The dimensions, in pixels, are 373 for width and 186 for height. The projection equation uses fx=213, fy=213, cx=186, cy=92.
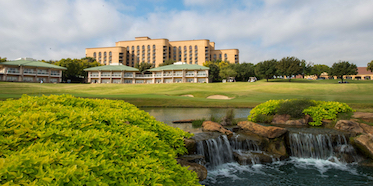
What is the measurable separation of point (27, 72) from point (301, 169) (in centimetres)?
8774

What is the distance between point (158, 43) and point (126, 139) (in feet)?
469

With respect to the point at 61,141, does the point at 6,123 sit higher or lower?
higher

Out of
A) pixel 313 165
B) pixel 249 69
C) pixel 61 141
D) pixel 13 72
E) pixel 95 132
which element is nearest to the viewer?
pixel 61 141

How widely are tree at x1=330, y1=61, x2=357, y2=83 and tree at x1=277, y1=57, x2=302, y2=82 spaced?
44.0 feet

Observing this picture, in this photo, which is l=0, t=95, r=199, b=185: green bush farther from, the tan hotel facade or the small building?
the tan hotel facade

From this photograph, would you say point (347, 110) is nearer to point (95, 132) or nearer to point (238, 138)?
point (238, 138)

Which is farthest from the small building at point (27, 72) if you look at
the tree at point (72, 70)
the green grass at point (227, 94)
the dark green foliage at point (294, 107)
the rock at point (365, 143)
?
the rock at point (365, 143)

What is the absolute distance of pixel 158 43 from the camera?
464 feet

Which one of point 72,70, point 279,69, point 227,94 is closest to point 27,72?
point 72,70

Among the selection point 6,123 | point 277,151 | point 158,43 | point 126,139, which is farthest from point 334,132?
point 158,43

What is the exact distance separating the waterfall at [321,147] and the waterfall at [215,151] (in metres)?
3.27

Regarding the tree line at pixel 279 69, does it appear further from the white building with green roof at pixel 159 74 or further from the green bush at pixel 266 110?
the green bush at pixel 266 110

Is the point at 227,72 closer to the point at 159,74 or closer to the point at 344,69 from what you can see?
the point at 159,74

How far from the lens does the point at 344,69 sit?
263ft
